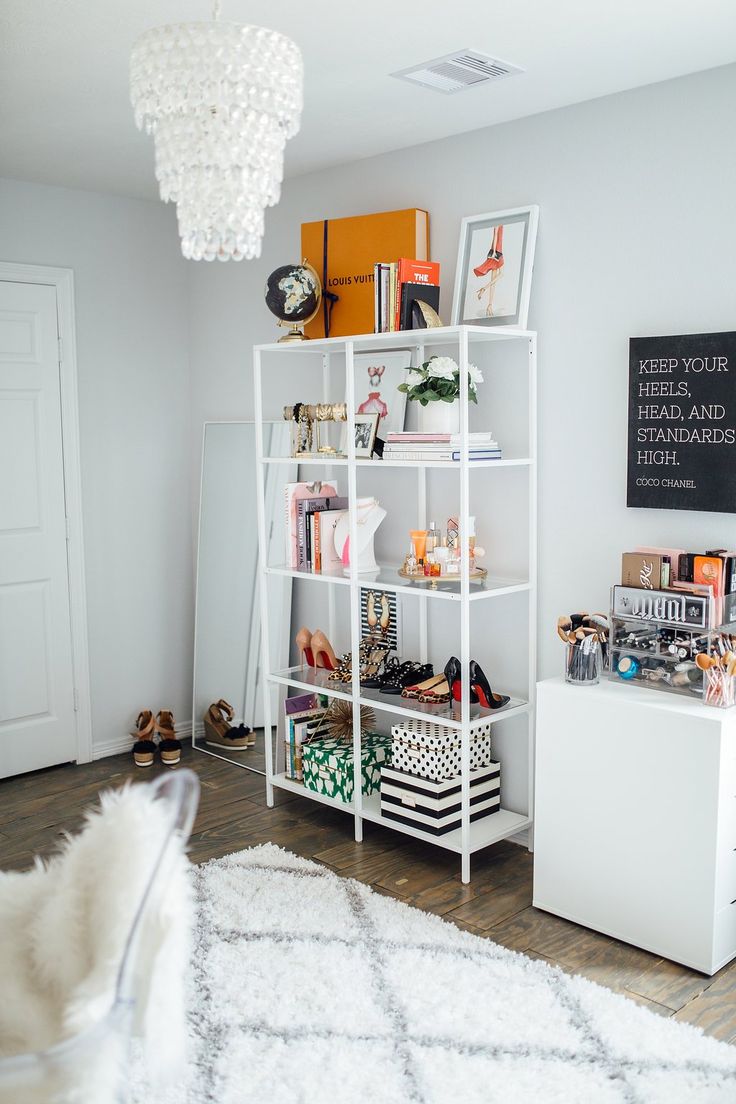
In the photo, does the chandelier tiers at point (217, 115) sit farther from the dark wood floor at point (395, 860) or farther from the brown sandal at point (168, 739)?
the brown sandal at point (168, 739)

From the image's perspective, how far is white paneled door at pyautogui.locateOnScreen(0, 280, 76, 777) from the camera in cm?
420

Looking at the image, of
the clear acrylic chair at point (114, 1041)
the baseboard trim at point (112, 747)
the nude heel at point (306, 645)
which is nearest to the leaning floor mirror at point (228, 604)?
the baseboard trim at point (112, 747)

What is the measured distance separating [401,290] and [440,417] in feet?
1.56

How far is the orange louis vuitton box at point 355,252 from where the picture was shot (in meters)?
3.58

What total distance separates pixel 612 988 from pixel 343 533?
1734 mm

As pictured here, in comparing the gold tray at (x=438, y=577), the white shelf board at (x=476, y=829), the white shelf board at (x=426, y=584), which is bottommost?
the white shelf board at (x=476, y=829)

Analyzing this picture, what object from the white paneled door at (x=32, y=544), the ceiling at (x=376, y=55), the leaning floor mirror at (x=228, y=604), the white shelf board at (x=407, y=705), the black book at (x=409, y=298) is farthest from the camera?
the leaning floor mirror at (x=228, y=604)

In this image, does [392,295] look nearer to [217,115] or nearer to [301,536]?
[301,536]

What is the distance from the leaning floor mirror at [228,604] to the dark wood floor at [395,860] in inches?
6.8

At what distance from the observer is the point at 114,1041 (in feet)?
5.16

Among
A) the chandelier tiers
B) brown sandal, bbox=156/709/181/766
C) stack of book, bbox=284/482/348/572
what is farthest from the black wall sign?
brown sandal, bbox=156/709/181/766

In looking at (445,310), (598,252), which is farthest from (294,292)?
(598,252)

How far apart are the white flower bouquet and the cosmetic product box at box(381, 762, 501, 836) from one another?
1.25 m

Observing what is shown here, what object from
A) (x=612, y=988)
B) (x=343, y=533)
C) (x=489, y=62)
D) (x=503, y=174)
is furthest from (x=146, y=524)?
(x=612, y=988)
